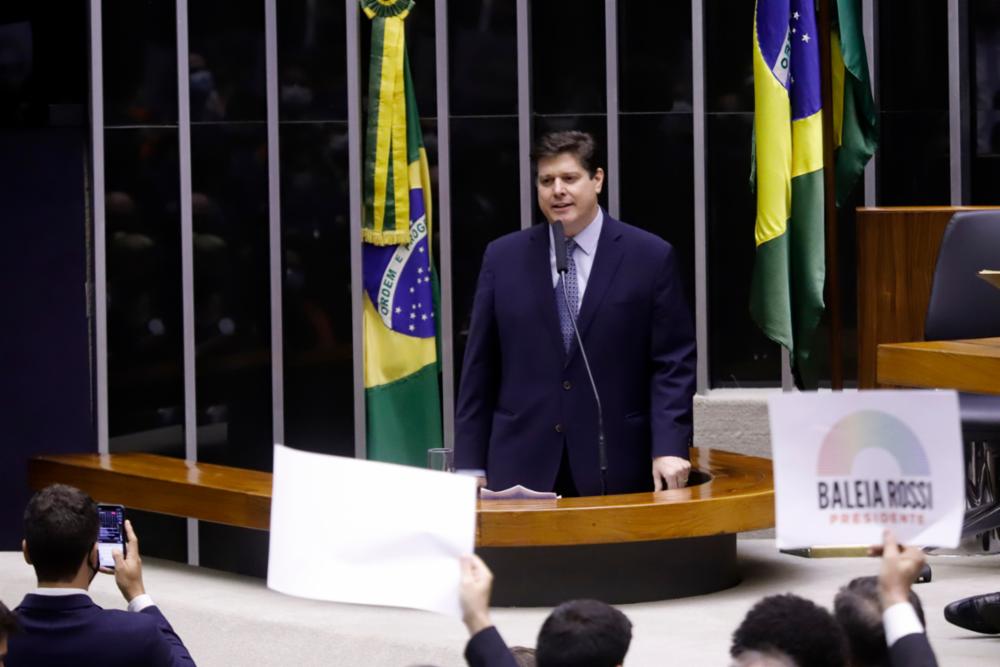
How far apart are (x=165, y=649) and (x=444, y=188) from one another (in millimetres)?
4504

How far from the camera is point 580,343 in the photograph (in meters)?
4.66

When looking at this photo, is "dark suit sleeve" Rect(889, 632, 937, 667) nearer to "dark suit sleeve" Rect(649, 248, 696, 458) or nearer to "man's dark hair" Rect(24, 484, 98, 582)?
"man's dark hair" Rect(24, 484, 98, 582)

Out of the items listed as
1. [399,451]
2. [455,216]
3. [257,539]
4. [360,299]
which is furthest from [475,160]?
[257,539]

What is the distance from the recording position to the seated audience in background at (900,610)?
221 cm

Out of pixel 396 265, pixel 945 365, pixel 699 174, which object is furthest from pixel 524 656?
pixel 699 174

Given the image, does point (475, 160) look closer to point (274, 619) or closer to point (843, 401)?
point (274, 619)

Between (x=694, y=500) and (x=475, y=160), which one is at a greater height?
(x=475, y=160)

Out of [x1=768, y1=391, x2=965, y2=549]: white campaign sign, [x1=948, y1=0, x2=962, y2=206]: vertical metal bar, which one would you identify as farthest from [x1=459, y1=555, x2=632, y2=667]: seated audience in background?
[x1=948, y1=0, x2=962, y2=206]: vertical metal bar

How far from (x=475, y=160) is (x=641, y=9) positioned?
3.00 feet

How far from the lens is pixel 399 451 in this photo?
6.89 meters

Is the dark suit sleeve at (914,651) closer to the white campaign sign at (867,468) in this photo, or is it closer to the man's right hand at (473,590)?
the white campaign sign at (867,468)

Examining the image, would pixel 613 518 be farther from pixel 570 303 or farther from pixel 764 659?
pixel 764 659

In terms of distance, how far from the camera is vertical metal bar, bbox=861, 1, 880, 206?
7.23 meters

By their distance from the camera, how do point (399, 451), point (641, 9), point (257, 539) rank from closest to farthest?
point (257, 539) < point (399, 451) < point (641, 9)
